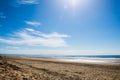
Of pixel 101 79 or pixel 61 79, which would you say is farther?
pixel 101 79

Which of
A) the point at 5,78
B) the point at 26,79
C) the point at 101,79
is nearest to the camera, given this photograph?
the point at 5,78

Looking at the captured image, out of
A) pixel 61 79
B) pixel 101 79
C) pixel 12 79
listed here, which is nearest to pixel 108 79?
pixel 101 79

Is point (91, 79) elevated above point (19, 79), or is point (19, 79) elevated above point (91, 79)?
point (19, 79)

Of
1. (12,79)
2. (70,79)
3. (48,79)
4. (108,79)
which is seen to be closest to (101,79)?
(108,79)

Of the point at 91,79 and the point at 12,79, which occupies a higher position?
the point at 12,79

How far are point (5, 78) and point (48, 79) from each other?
3.57 metres

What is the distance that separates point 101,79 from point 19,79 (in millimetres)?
7969

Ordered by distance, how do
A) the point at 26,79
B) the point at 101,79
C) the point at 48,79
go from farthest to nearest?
the point at 101,79 < the point at 48,79 < the point at 26,79

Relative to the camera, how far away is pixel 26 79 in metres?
8.39

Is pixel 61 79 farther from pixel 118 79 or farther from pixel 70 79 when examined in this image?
pixel 118 79

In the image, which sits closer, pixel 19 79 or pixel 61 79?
pixel 19 79

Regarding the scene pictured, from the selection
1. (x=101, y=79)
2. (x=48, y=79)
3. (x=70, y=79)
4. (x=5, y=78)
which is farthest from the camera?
(x=101, y=79)

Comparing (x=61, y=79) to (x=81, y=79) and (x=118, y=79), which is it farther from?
(x=118, y=79)

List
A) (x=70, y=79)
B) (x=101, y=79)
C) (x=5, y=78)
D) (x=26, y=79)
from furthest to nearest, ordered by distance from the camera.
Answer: (x=101, y=79) < (x=70, y=79) < (x=26, y=79) < (x=5, y=78)
